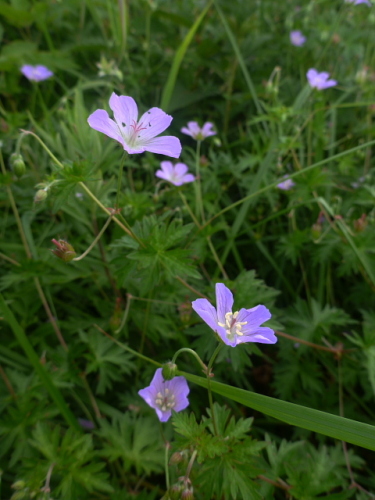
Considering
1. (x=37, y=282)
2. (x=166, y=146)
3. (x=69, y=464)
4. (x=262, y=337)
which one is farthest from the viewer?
(x=37, y=282)

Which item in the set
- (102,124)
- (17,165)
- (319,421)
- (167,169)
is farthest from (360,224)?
(17,165)

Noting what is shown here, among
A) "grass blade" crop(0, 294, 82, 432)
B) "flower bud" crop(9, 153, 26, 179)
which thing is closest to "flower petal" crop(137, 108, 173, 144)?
"flower bud" crop(9, 153, 26, 179)

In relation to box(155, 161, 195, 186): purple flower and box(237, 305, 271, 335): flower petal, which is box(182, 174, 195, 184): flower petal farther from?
box(237, 305, 271, 335): flower petal

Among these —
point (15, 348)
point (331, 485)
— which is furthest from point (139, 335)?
point (331, 485)

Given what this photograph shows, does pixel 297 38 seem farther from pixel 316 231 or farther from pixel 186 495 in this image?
pixel 186 495

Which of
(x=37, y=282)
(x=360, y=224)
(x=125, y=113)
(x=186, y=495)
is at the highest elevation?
(x=125, y=113)

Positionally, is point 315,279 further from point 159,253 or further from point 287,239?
point 159,253

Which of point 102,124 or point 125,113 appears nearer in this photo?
point 102,124

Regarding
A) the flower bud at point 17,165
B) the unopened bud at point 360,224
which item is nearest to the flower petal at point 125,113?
the flower bud at point 17,165
